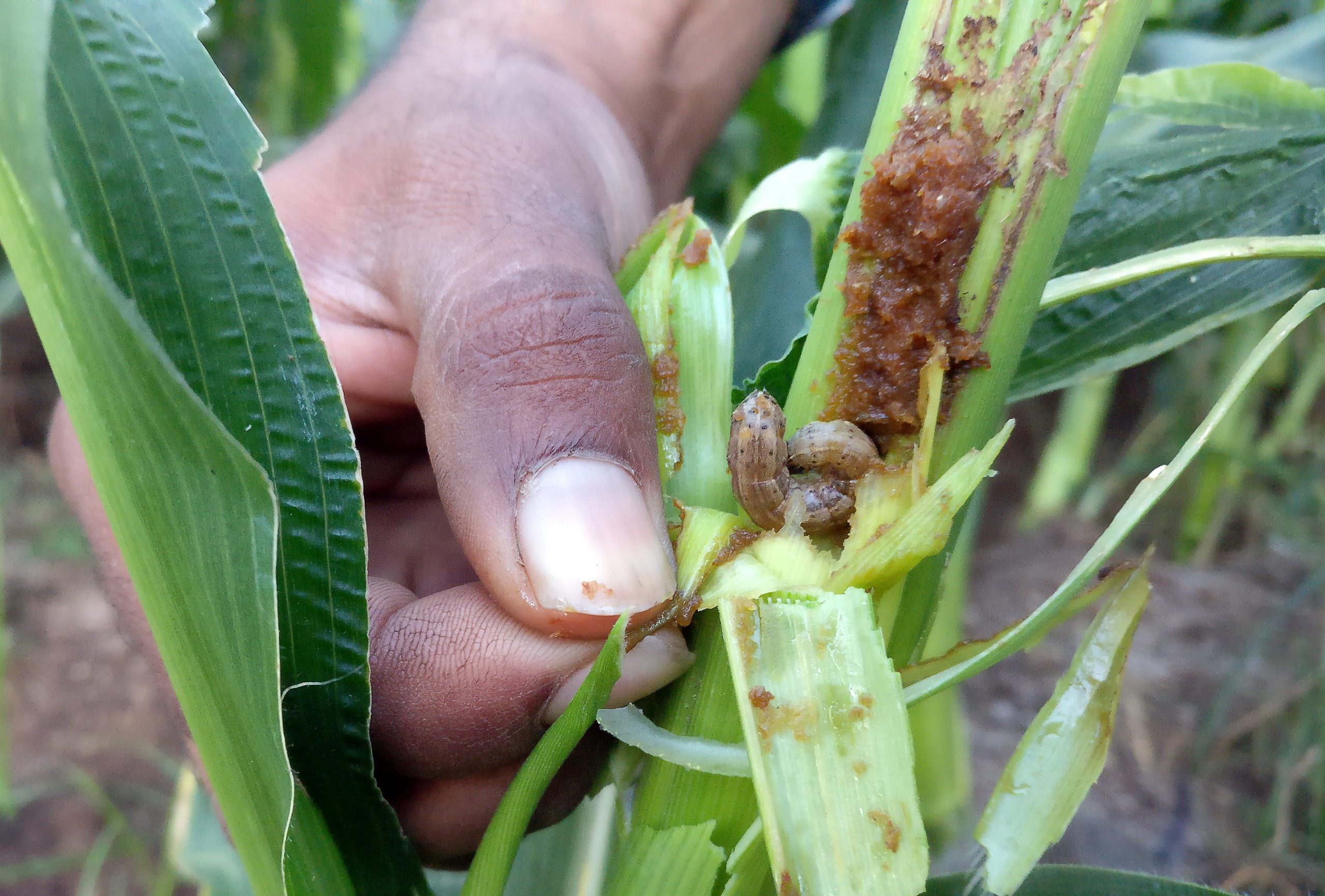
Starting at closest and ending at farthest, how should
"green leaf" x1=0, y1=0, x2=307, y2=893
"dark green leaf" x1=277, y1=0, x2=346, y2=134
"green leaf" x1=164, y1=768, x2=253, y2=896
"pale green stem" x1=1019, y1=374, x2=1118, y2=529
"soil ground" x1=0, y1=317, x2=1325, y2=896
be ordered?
1. "green leaf" x1=0, y1=0, x2=307, y2=893
2. "green leaf" x1=164, y1=768, x2=253, y2=896
3. "soil ground" x1=0, y1=317, x2=1325, y2=896
4. "dark green leaf" x1=277, y1=0, x2=346, y2=134
5. "pale green stem" x1=1019, y1=374, x2=1118, y2=529

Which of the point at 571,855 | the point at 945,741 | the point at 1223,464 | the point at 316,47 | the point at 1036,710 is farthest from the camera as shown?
the point at 1223,464

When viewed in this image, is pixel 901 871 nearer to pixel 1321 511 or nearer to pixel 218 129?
pixel 218 129

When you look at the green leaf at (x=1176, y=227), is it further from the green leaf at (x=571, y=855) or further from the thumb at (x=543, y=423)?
the green leaf at (x=571, y=855)

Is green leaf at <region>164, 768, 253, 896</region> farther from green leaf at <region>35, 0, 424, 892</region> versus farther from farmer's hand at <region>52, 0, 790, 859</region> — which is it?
green leaf at <region>35, 0, 424, 892</region>

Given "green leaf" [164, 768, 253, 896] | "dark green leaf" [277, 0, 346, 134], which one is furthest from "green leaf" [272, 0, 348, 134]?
"green leaf" [164, 768, 253, 896]

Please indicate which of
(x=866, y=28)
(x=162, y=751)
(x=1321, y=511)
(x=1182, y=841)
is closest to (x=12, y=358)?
(x=162, y=751)

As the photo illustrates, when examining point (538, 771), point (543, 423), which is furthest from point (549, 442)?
point (538, 771)

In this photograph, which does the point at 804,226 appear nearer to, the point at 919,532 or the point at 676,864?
the point at 919,532
